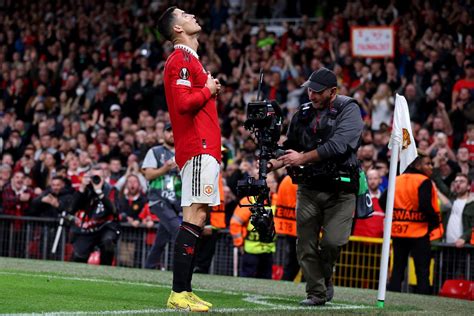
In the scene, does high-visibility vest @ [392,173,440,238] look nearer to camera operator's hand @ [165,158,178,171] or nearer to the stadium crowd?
the stadium crowd

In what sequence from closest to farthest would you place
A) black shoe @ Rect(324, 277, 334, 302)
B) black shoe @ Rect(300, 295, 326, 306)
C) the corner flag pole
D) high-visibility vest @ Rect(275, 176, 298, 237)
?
1. the corner flag pole
2. black shoe @ Rect(300, 295, 326, 306)
3. black shoe @ Rect(324, 277, 334, 302)
4. high-visibility vest @ Rect(275, 176, 298, 237)

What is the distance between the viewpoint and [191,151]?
9461mm

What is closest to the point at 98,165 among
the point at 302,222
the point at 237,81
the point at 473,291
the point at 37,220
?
the point at 37,220

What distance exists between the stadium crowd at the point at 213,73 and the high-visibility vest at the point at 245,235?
4.86 feet

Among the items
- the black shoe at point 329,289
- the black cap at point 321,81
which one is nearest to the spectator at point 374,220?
the black shoe at point 329,289

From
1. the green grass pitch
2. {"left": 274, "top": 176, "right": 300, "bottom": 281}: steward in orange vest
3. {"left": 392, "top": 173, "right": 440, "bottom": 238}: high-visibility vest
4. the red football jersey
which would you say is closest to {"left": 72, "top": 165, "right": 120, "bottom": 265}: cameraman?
{"left": 274, "top": 176, "right": 300, "bottom": 281}: steward in orange vest

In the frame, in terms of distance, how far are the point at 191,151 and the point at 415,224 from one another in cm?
637

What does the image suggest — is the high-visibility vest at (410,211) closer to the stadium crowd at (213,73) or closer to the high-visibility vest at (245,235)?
the stadium crowd at (213,73)

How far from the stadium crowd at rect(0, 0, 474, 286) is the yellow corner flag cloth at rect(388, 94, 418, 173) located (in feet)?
20.2

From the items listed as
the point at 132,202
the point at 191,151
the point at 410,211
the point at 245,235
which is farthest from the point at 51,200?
the point at 191,151

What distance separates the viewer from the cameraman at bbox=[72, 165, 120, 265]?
715 inches

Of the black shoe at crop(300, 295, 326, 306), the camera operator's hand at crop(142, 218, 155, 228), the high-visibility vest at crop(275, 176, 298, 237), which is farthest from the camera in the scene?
the camera operator's hand at crop(142, 218, 155, 228)

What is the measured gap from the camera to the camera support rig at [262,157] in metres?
9.62

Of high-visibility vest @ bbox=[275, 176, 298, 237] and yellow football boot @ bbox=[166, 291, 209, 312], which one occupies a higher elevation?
high-visibility vest @ bbox=[275, 176, 298, 237]
